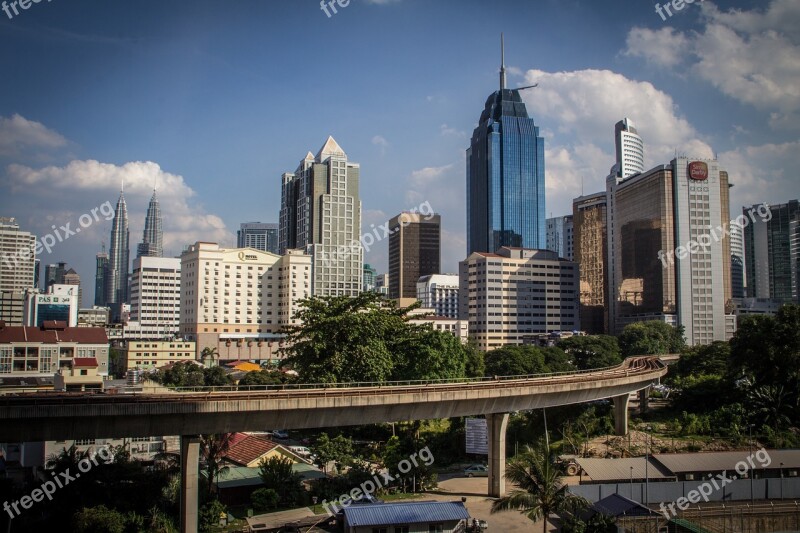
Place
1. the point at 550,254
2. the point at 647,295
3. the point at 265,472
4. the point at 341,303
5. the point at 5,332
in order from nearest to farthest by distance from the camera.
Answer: the point at 265,472 < the point at 341,303 < the point at 5,332 < the point at 647,295 < the point at 550,254

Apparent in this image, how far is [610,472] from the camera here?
4150cm

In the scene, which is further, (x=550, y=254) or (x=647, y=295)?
(x=550, y=254)

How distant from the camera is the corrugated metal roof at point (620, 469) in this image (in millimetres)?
40812

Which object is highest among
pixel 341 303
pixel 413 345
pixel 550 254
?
pixel 550 254

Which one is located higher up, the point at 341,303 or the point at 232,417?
the point at 341,303

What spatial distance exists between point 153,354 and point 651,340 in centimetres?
9599

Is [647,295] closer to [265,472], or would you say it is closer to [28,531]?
[265,472]

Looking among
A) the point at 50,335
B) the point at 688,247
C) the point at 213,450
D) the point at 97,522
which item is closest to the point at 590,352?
the point at 688,247

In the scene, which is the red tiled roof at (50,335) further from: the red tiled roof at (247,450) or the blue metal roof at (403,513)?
the blue metal roof at (403,513)

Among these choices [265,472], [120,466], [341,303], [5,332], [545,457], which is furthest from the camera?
[5,332]

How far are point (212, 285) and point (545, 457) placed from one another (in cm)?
14218

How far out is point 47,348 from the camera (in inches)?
2613

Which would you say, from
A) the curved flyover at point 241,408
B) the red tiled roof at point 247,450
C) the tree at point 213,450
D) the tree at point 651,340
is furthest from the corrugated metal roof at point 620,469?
the tree at point 651,340

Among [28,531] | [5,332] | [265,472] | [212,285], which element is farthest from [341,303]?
[212,285]
